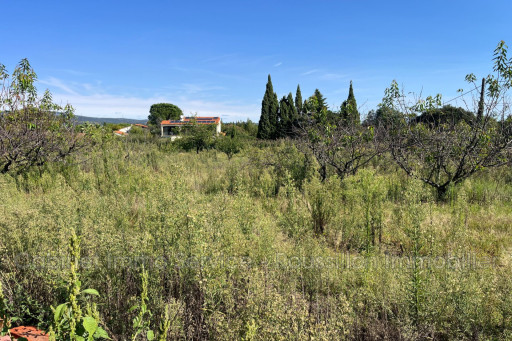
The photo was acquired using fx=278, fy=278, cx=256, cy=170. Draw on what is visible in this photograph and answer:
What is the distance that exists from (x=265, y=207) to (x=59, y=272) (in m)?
3.43

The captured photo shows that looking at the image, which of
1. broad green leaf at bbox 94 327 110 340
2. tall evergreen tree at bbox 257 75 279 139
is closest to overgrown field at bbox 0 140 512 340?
broad green leaf at bbox 94 327 110 340

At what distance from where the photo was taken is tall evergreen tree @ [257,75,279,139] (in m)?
28.7

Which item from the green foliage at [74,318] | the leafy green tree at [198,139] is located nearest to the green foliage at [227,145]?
the leafy green tree at [198,139]

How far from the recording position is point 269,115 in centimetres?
2939

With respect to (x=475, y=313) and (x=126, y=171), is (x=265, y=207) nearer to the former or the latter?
(x=475, y=313)

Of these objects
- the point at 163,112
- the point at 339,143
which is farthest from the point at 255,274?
the point at 163,112

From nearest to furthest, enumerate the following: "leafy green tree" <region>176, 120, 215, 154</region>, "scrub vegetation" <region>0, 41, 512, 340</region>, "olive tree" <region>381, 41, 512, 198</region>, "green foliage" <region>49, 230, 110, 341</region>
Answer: "green foliage" <region>49, 230, 110, 341</region> < "scrub vegetation" <region>0, 41, 512, 340</region> < "olive tree" <region>381, 41, 512, 198</region> < "leafy green tree" <region>176, 120, 215, 154</region>

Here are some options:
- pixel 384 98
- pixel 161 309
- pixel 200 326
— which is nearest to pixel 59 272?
pixel 161 309

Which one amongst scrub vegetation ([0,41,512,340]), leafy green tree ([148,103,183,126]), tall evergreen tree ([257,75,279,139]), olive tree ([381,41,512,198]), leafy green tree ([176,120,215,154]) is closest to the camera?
scrub vegetation ([0,41,512,340])

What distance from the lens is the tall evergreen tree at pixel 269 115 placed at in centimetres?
2873

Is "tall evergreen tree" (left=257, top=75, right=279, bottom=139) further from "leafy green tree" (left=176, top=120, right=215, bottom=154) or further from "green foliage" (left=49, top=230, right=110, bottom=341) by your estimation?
"green foliage" (left=49, top=230, right=110, bottom=341)

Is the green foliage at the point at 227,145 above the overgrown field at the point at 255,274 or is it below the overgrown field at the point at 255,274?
above

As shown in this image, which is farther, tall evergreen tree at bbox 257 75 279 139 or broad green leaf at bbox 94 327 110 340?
tall evergreen tree at bbox 257 75 279 139

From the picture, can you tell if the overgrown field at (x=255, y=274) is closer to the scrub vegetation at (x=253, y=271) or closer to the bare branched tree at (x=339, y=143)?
the scrub vegetation at (x=253, y=271)
